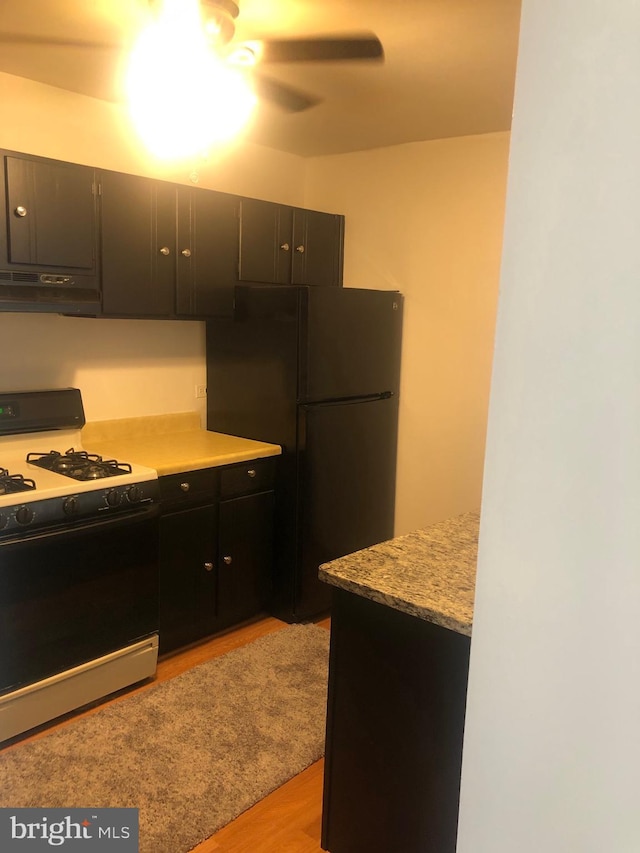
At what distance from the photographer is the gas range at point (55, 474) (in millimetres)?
2312

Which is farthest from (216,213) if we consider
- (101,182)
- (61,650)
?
(61,650)

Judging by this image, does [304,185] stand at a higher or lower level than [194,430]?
higher

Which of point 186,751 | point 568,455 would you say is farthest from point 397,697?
point 186,751

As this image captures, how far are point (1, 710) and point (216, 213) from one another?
7.54 feet

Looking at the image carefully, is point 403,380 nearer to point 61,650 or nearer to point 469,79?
point 469,79

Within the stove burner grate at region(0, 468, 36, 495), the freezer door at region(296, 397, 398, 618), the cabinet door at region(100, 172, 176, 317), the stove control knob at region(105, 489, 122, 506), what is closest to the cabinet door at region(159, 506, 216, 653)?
the stove control knob at region(105, 489, 122, 506)

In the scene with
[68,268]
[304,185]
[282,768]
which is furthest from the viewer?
[304,185]

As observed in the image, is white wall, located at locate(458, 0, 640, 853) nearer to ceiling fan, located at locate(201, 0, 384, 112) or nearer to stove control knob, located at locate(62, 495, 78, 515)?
ceiling fan, located at locate(201, 0, 384, 112)

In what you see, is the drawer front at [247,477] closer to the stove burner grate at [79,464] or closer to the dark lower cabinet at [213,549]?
the dark lower cabinet at [213,549]

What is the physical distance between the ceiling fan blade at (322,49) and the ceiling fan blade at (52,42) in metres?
0.56

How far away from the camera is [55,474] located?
8.53 feet

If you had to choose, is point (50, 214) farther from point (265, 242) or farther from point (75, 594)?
point (75, 594)

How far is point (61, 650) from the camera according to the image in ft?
8.11

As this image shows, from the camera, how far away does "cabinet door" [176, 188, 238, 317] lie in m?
3.10
